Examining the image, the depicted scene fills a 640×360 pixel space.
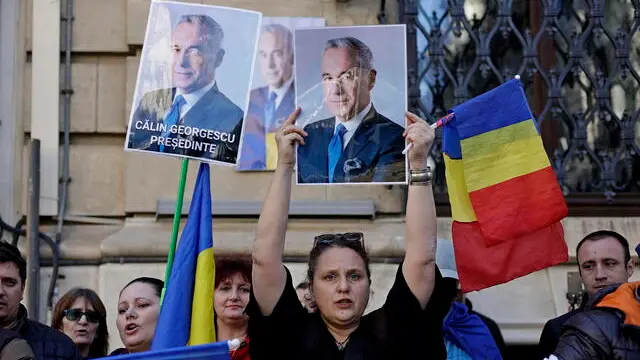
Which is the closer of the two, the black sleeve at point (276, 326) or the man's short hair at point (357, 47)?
the black sleeve at point (276, 326)

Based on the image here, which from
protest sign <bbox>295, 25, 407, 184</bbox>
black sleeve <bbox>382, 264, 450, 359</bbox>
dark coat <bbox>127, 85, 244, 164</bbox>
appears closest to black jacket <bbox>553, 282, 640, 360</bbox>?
black sleeve <bbox>382, 264, 450, 359</bbox>

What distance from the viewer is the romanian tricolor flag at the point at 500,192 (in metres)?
5.43

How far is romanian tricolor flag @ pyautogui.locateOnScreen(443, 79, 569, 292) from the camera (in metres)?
5.43

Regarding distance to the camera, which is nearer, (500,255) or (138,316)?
(500,255)

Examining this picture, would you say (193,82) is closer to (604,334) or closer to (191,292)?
(191,292)

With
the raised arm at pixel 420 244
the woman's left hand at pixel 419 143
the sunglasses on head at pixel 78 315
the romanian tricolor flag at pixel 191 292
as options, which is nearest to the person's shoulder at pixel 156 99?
the romanian tricolor flag at pixel 191 292

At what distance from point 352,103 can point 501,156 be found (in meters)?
0.71

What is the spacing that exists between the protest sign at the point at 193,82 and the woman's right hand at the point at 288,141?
1.78 feet

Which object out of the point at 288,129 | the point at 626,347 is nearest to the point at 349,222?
the point at 288,129

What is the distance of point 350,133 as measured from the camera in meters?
5.14

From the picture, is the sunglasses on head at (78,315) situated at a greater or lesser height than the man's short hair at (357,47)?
lesser

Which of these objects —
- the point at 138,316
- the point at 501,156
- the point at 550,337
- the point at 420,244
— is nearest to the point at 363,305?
the point at 420,244

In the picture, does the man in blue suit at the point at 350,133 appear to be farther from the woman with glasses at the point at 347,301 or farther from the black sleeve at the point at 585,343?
the black sleeve at the point at 585,343

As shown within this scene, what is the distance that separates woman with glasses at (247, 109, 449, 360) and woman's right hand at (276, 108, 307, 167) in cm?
12
